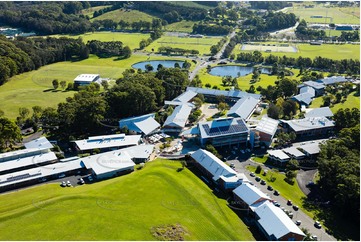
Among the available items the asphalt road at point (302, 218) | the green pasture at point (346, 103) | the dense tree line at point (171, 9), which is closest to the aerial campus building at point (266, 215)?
the asphalt road at point (302, 218)

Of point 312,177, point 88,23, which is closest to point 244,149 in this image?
point 312,177

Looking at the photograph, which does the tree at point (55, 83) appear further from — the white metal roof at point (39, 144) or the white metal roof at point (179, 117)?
the white metal roof at point (179, 117)

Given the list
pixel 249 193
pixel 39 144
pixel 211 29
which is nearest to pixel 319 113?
pixel 249 193

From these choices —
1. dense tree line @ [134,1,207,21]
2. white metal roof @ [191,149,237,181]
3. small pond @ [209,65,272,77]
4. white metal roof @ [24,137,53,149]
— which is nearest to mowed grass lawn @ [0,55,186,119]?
A: white metal roof @ [24,137,53,149]

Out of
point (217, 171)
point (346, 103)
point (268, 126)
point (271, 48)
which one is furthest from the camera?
point (271, 48)

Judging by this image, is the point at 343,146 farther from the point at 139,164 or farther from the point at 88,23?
the point at 88,23

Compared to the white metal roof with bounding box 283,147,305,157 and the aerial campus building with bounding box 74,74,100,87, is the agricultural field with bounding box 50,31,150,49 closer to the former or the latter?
the aerial campus building with bounding box 74,74,100,87

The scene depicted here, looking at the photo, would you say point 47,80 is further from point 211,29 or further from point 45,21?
point 211,29
